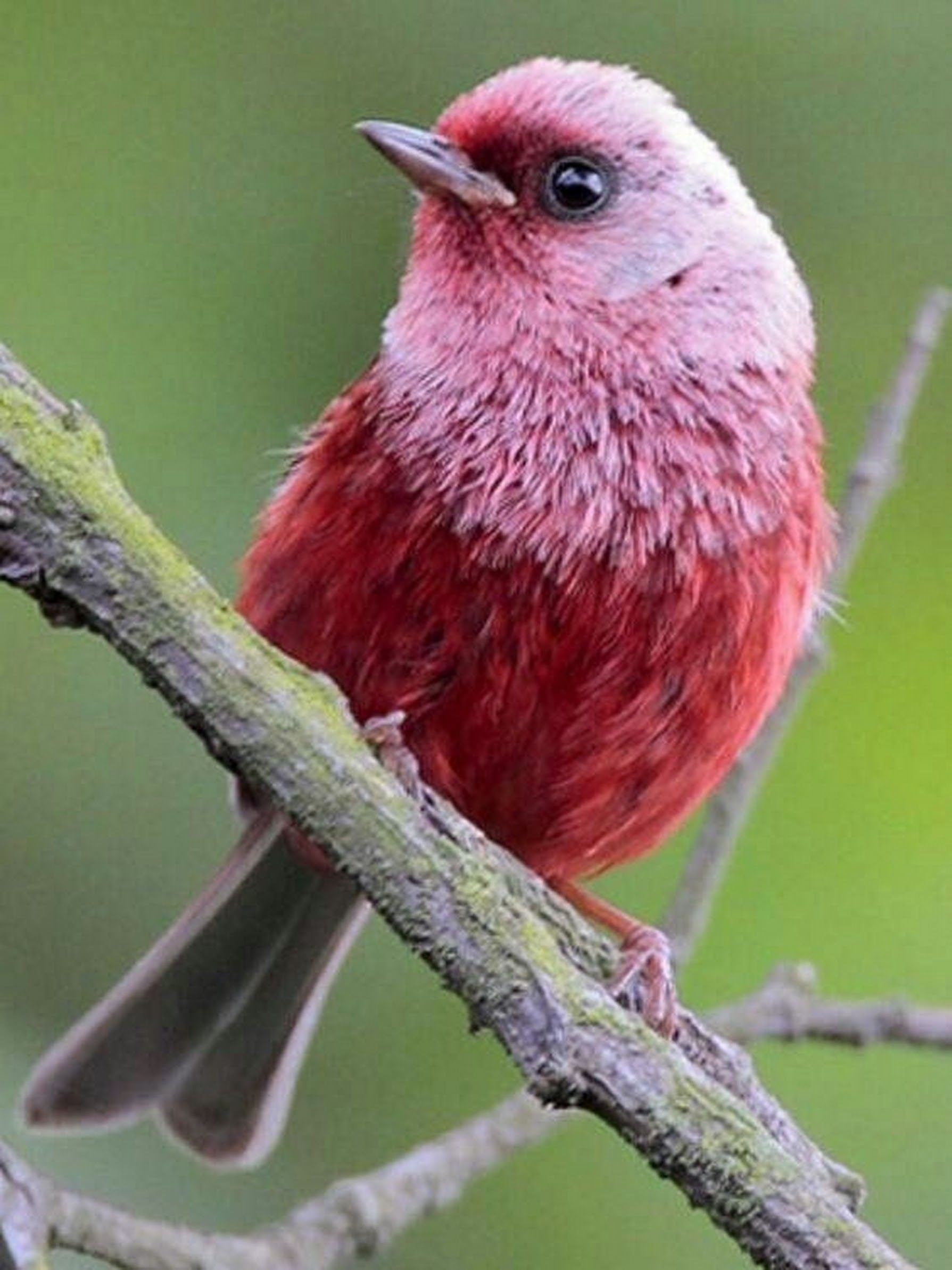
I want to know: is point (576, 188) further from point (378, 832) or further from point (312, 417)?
point (378, 832)

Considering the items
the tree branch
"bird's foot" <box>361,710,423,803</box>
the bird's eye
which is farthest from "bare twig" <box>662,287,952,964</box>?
the tree branch

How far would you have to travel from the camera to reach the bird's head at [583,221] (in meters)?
4.84

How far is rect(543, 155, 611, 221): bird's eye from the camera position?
5.01 m

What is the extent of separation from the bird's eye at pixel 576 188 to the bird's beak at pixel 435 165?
79 millimetres

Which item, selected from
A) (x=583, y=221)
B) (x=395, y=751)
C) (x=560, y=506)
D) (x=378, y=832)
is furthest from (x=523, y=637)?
(x=378, y=832)

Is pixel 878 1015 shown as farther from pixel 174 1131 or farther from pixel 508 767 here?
pixel 174 1131

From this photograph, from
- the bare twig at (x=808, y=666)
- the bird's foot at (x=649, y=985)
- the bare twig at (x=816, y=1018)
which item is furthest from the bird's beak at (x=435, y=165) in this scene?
the bare twig at (x=816, y=1018)

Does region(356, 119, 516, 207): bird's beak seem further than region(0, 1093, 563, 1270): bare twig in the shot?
Yes

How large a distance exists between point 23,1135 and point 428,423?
4.84 feet

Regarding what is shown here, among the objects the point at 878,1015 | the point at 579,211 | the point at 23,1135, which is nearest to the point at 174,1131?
the point at 23,1135

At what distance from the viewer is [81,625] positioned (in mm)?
3584

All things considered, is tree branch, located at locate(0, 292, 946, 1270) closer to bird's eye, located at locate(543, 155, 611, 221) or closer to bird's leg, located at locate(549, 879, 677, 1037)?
bird's leg, located at locate(549, 879, 677, 1037)

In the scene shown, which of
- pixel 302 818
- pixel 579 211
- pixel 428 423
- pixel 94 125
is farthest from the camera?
pixel 94 125

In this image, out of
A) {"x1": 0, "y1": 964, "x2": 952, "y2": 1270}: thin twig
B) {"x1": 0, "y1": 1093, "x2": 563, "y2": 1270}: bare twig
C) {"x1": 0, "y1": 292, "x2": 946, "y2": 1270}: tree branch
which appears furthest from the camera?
{"x1": 0, "y1": 964, "x2": 952, "y2": 1270}: thin twig
